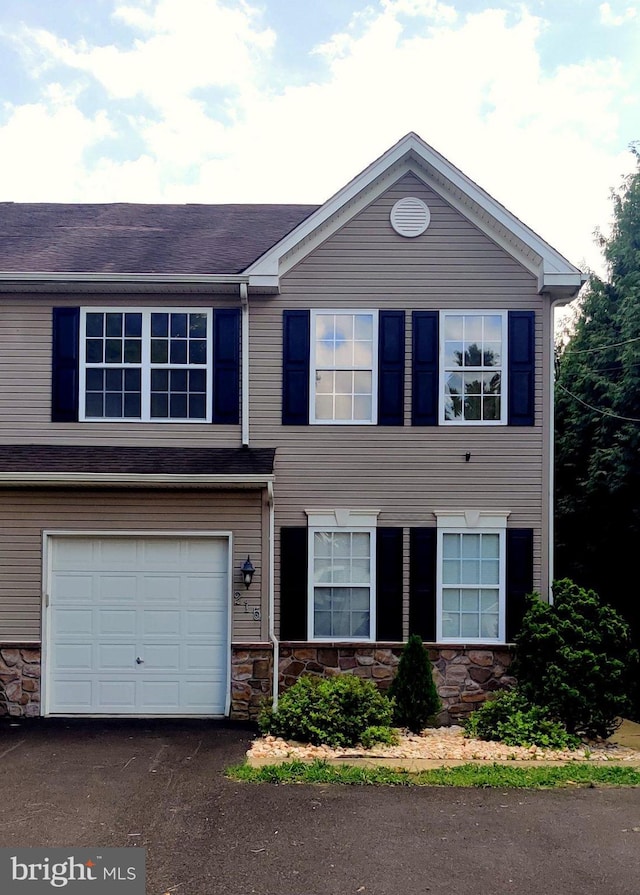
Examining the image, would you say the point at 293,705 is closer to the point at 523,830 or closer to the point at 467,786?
the point at 467,786

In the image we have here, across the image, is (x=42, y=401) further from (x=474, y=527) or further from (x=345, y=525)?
(x=474, y=527)

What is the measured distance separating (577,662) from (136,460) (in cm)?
600

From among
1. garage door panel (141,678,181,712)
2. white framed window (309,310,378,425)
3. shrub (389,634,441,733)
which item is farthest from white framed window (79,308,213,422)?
shrub (389,634,441,733)


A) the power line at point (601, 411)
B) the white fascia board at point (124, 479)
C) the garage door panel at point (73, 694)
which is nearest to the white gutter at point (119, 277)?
the white fascia board at point (124, 479)

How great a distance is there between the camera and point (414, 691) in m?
8.80

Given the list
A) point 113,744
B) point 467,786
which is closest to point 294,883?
point 467,786

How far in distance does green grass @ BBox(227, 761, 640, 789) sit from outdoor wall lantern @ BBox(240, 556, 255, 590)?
2.50m

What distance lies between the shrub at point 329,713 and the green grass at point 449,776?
77cm

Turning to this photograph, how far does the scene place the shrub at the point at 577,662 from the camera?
8.49 meters

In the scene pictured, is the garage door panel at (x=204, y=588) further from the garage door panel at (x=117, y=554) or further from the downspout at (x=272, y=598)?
the garage door panel at (x=117, y=554)

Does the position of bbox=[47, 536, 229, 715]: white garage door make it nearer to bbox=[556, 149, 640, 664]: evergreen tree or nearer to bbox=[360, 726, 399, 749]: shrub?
bbox=[360, 726, 399, 749]: shrub

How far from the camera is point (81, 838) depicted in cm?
564

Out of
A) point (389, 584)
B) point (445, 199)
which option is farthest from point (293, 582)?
point (445, 199)

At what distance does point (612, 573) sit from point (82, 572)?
1152 cm
